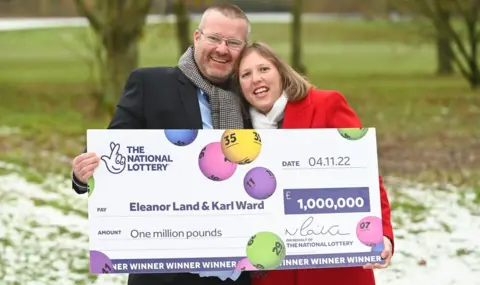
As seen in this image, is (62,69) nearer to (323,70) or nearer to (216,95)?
(323,70)

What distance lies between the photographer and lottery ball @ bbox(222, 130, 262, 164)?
3.76 meters

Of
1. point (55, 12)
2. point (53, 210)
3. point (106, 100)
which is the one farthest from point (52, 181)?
point (55, 12)

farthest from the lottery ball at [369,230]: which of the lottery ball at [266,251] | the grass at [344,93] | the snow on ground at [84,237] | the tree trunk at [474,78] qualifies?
the tree trunk at [474,78]

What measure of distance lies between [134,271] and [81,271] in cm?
414

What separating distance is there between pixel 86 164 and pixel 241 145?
59 centimetres

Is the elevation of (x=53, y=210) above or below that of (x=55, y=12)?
below

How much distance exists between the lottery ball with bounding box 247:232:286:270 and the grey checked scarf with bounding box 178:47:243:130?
439 millimetres

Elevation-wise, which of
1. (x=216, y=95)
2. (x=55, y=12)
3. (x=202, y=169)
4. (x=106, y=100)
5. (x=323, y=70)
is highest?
(x=55, y=12)

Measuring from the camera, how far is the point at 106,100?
57.0ft

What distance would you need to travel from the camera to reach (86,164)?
3736mm

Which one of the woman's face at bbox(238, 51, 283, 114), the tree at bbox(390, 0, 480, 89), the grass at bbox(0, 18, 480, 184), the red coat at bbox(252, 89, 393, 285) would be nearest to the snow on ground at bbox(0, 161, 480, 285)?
the grass at bbox(0, 18, 480, 184)

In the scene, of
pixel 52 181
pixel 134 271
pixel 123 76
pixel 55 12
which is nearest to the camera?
pixel 134 271

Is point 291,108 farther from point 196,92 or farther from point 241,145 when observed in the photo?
point 196,92

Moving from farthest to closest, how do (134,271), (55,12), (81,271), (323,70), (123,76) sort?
(55,12)
(323,70)
(123,76)
(81,271)
(134,271)
